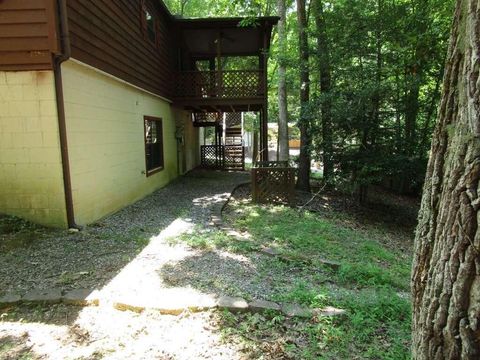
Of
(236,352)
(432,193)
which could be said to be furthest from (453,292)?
(236,352)

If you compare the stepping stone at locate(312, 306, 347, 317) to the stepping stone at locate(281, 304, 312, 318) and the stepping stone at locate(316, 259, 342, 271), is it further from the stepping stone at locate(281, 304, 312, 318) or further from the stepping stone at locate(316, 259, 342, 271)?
the stepping stone at locate(316, 259, 342, 271)

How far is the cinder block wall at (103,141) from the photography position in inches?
206

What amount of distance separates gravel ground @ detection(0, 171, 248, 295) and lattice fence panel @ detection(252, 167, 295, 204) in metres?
1.40

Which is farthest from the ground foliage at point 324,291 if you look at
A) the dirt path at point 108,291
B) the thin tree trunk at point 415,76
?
the thin tree trunk at point 415,76

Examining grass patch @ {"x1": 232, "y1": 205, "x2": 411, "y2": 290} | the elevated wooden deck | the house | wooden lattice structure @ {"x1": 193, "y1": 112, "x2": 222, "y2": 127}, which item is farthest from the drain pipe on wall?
wooden lattice structure @ {"x1": 193, "y1": 112, "x2": 222, "y2": 127}

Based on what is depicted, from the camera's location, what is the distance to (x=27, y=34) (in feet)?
15.3

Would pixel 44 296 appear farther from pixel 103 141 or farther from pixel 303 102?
pixel 303 102

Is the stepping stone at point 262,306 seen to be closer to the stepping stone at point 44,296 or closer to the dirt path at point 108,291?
the dirt path at point 108,291

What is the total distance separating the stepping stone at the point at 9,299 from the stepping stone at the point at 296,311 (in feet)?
7.57

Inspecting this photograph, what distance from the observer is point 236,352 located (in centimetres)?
238

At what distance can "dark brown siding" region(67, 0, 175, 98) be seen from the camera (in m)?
5.39

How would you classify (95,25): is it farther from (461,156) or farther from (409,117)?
(409,117)

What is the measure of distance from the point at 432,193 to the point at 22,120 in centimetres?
514

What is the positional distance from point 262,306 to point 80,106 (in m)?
4.31
